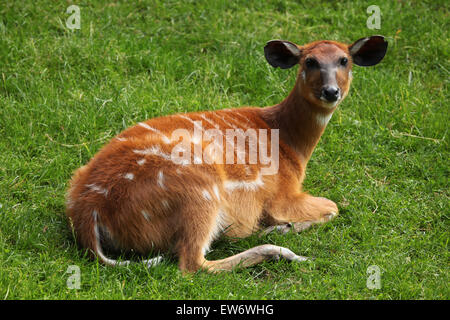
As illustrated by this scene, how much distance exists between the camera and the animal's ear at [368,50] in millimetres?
5980

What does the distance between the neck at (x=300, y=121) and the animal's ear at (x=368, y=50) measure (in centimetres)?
60

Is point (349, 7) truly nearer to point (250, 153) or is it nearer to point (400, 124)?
point (400, 124)

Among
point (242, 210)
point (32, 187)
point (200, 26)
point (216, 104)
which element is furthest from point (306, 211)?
point (200, 26)

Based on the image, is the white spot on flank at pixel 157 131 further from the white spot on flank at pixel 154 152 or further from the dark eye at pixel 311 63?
A: the dark eye at pixel 311 63

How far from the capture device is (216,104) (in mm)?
7129

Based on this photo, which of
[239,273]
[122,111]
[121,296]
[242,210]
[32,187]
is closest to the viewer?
[121,296]

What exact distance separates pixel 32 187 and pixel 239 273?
2.07 m

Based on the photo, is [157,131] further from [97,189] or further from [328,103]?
[328,103]
